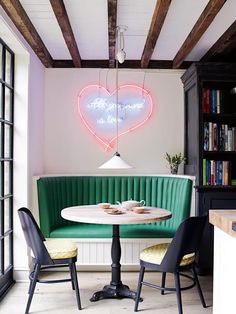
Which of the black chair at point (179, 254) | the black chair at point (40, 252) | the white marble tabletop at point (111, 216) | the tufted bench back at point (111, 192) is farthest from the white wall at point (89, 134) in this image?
the black chair at point (179, 254)

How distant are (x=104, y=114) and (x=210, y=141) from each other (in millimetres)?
1411

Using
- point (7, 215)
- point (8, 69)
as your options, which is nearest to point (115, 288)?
point (7, 215)

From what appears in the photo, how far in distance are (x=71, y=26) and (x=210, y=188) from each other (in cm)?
221

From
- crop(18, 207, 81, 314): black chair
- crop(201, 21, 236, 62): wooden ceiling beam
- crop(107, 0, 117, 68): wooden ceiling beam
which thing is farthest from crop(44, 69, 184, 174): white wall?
crop(18, 207, 81, 314): black chair

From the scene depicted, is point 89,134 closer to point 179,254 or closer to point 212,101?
point 212,101

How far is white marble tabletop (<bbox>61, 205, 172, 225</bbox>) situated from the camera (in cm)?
277

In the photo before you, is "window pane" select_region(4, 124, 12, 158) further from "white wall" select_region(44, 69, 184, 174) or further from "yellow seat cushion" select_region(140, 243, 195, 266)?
"yellow seat cushion" select_region(140, 243, 195, 266)

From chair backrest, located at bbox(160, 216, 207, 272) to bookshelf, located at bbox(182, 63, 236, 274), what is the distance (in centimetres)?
95

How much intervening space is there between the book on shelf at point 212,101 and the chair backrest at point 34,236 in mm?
2286

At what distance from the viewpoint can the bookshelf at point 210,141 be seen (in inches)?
150

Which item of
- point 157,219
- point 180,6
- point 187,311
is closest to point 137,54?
point 180,6

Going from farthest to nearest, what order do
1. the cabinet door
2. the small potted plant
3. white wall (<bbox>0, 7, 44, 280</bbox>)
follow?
the small potted plant < the cabinet door < white wall (<bbox>0, 7, 44, 280</bbox>)

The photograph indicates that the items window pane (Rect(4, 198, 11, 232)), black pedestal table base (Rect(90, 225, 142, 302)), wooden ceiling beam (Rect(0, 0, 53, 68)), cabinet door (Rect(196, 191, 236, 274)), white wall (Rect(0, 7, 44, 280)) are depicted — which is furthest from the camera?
cabinet door (Rect(196, 191, 236, 274))

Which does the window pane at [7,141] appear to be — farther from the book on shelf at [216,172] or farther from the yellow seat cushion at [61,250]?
the book on shelf at [216,172]
